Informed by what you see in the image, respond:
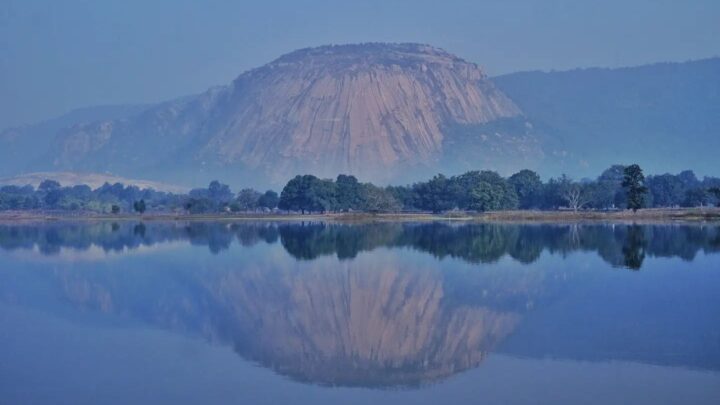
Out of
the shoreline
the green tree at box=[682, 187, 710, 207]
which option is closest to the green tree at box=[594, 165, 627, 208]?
the green tree at box=[682, 187, 710, 207]

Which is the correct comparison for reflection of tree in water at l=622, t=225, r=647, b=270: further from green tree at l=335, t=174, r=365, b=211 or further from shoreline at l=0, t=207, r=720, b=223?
green tree at l=335, t=174, r=365, b=211

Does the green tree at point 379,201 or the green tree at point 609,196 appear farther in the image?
the green tree at point 379,201

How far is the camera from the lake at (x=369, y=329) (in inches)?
656

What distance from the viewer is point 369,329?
23.2 m

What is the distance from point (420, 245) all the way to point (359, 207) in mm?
72315

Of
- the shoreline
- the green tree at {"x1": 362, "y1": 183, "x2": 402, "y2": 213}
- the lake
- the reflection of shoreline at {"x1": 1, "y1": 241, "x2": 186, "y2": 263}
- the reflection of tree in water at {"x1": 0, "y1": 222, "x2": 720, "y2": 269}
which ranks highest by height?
the green tree at {"x1": 362, "y1": 183, "x2": 402, "y2": 213}

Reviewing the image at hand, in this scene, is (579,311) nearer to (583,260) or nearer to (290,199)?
(583,260)

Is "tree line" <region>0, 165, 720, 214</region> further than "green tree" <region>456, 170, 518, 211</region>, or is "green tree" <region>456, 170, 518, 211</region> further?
"tree line" <region>0, 165, 720, 214</region>

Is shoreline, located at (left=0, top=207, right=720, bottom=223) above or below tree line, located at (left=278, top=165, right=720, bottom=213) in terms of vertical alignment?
below

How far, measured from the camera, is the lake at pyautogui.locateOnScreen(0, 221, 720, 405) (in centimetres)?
1666

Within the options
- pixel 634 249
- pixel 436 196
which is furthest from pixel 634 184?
pixel 634 249

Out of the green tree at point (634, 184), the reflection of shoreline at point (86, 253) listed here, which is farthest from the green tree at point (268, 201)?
the reflection of shoreline at point (86, 253)

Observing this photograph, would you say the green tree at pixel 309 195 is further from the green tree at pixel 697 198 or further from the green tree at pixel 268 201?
the green tree at pixel 697 198

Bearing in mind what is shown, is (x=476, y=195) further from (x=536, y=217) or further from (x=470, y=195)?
(x=536, y=217)
